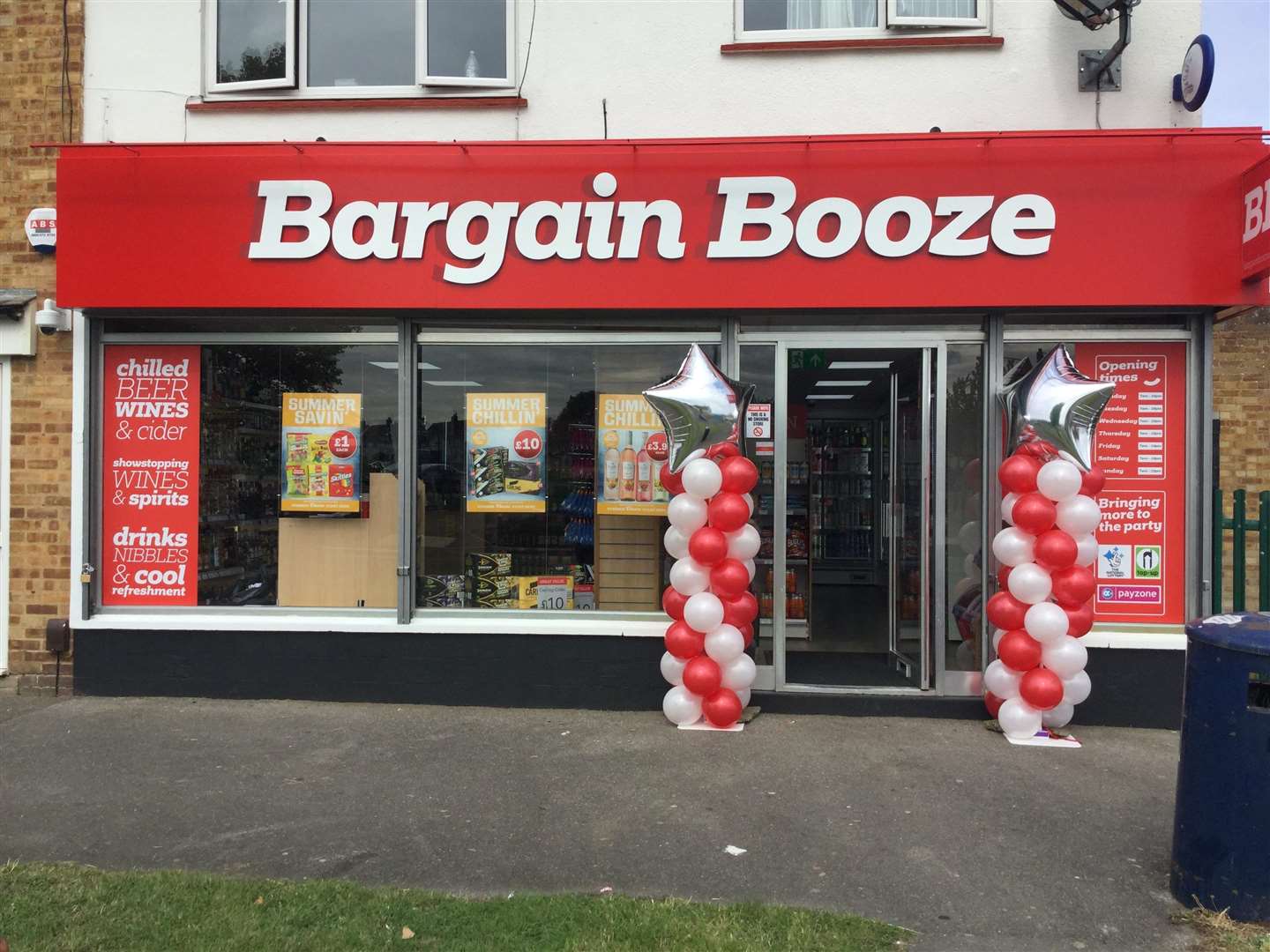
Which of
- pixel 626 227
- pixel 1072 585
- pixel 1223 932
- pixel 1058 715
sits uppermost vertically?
pixel 626 227

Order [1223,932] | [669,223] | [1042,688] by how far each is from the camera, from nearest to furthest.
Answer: [1223,932] → [1042,688] → [669,223]

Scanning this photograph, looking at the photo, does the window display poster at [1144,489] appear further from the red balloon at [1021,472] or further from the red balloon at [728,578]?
the red balloon at [728,578]

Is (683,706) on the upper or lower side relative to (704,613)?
lower

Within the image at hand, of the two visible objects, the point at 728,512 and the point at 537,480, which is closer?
the point at 728,512

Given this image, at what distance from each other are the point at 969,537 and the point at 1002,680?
1096 millimetres

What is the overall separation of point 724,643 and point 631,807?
52.0 inches

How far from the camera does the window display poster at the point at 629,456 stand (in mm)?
6574

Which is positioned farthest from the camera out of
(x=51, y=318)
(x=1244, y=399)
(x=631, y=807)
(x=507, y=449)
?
(x=1244, y=399)

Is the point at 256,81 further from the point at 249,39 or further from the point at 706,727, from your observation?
the point at 706,727

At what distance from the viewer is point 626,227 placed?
240 inches

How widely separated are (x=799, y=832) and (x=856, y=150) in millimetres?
4298

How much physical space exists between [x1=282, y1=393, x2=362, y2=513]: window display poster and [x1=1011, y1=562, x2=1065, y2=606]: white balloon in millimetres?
4624

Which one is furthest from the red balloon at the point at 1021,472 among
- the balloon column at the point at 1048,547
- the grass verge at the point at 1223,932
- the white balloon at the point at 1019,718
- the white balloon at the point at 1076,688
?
the grass verge at the point at 1223,932

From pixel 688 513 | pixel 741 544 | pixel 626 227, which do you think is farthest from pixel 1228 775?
pixel 626 227
